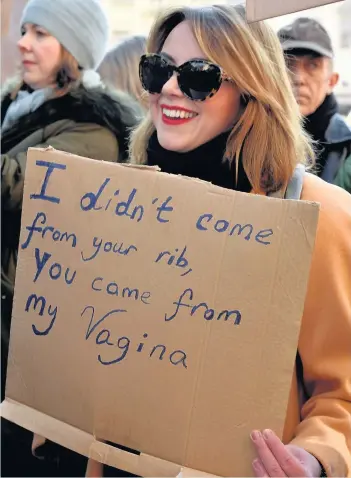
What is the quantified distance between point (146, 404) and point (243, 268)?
0.79ft

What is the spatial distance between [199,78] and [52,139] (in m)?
0.69

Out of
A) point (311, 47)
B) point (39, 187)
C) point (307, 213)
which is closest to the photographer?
point (307, 213)

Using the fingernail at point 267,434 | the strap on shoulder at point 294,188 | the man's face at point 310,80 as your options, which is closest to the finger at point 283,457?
the fingernail at point 267,434

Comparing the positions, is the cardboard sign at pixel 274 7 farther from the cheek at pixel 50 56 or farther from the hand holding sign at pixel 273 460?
the cheek at pixel 50 56

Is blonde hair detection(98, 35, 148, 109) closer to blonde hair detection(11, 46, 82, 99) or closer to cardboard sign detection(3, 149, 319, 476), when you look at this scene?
blonde hair detection(11, 46, 82, 99)

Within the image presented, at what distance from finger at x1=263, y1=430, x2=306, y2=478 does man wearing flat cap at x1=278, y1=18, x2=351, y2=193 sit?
907 millimetres

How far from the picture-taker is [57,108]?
1.67m

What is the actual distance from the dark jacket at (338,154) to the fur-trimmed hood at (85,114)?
0.49 m

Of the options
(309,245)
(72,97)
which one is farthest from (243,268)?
(72,97)

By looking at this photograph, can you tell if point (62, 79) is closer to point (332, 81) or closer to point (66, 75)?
point (66, 75)

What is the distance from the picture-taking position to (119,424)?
93cm

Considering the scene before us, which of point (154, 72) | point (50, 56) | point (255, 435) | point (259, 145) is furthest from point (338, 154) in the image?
point (255, 435)

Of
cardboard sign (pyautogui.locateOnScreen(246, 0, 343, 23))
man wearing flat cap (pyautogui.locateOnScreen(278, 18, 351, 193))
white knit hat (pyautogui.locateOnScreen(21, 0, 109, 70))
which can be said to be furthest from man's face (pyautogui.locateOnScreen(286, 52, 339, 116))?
cardboard sign (pyautogui.locateOnScreen(246, 0, 343, 23))

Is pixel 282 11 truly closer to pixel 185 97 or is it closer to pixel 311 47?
pixel 185 97
